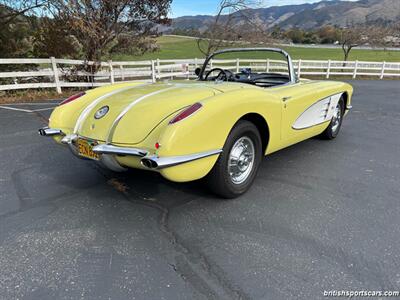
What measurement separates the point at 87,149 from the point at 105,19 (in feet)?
33.1

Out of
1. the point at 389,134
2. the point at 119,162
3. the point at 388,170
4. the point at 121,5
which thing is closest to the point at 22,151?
the point at 119,162

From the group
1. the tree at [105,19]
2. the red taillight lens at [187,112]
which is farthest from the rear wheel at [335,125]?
the tree at [105,19]

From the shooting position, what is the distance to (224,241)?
97.7 inches

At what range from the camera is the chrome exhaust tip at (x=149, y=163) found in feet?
7.79

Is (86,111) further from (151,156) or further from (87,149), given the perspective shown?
(151,156)

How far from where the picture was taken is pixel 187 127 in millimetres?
2457

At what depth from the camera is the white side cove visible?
12.7 feet

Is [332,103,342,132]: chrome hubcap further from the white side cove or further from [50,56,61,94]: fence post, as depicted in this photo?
[50,56,61,94]: fence post

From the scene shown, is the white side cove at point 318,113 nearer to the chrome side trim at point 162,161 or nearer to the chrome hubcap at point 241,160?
the chrome hubcap at point 241,160

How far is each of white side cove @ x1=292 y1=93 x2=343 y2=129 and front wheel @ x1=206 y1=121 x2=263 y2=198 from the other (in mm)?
773

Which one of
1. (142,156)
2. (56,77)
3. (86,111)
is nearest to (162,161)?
(142,156)

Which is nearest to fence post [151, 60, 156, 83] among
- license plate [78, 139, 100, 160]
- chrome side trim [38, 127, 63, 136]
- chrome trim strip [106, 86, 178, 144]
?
chrome side trim [38, 127, 63, 136]

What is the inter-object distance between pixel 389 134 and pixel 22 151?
236 inches

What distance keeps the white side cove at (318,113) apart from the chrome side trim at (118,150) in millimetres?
1962
